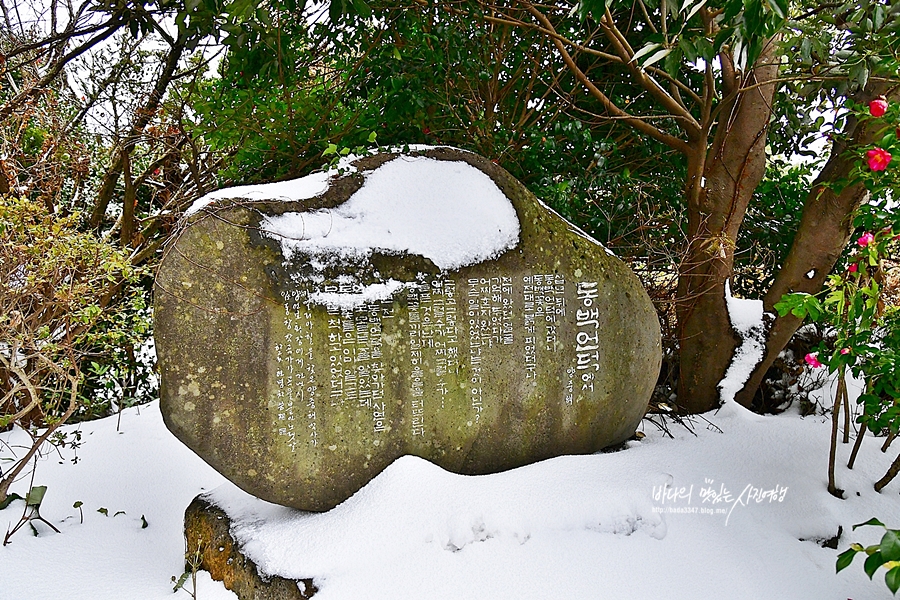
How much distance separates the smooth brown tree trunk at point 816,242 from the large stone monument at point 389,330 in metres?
0.95

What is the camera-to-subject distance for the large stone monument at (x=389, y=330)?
7.48 ft

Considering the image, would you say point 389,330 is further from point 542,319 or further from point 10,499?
point 10,499

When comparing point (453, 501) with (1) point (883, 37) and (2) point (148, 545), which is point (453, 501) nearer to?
(2) point (148, 545)

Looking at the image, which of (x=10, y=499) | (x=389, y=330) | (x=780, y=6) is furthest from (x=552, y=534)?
(x=10, y=499)

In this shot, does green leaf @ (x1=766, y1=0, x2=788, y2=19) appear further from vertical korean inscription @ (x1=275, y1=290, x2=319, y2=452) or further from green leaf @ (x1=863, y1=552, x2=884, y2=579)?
vertical korean inscription @ (x1=275, y1=290, x2=319, y2=452)

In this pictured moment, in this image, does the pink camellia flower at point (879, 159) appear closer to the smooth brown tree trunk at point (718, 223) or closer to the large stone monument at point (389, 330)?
the large stone monument at point (389, 330)

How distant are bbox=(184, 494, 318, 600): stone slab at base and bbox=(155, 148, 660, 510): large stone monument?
0.25 meters

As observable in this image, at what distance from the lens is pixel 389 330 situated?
249 centimetres

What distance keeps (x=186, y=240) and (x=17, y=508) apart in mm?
1817

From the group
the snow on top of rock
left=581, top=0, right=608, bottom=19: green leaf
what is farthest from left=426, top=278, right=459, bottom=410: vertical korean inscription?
left=581, top=0, right=608, bottom=19: green leaf

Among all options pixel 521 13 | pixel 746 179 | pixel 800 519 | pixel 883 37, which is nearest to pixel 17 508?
pixel 800 519

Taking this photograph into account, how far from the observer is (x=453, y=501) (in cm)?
237

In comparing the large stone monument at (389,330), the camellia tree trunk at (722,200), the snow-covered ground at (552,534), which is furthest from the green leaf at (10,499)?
the camellia tree trunk at (722,200)

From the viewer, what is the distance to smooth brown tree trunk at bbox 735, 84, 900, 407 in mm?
3316
